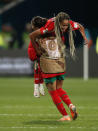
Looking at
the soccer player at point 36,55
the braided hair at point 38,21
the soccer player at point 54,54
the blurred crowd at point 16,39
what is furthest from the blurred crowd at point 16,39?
the soccer player at point 54,54

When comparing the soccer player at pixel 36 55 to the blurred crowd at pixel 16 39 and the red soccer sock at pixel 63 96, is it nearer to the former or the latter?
the red soccer sock at pixel 63 96

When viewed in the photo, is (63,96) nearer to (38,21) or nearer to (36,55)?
(36,55)

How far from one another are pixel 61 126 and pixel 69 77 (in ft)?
59.6

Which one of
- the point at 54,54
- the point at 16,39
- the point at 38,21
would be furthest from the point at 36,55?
the point at 16,39

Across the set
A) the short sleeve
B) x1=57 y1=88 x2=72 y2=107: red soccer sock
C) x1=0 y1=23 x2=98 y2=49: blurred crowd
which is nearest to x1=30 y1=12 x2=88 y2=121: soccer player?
the short sleeve

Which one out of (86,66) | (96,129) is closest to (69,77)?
(86,66)

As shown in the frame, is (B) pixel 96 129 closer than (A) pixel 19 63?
Yes

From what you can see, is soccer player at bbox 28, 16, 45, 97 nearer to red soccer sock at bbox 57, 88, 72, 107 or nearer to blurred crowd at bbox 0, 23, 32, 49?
red soccer sock at bbox 57, 88, 72, 107

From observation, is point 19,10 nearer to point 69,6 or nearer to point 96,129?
point 69,6

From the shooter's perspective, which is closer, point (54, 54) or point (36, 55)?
point (54, 54)

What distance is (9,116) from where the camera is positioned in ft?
35.4

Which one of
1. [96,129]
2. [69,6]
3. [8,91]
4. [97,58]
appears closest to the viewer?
[96,129]

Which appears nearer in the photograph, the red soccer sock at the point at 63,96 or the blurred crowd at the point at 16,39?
the red soccer sock at the point at 63,96

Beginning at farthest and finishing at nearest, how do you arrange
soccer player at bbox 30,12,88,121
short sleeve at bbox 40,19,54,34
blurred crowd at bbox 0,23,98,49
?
blurred crowd at bbox 0,23,98,49
soccer player at bbox 30,12,88,121
short sleeve at bbox 40,19,54,34
